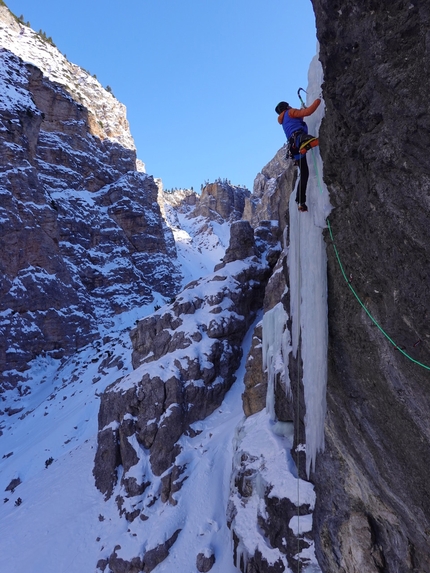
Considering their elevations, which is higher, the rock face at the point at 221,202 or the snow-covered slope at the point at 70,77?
the snow-covered slope at the point at 70,77

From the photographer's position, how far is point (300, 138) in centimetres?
527

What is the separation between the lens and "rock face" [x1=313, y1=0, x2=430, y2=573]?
336 centimetres

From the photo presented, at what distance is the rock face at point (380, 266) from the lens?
336cm

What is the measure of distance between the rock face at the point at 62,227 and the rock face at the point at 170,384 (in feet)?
61.3

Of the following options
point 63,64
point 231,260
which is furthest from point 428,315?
point 63,64

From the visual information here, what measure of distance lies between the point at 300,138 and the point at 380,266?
7.83ft

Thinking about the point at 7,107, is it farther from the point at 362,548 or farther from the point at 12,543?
the point at 362,548

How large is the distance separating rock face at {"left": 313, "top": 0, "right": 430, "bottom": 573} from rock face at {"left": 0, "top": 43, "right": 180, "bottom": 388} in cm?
3228

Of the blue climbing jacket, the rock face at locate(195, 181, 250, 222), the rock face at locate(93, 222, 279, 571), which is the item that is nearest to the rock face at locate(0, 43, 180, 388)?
the rock face at locate(93, 222, 279, 571)

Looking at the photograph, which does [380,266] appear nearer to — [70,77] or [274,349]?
[274,349]

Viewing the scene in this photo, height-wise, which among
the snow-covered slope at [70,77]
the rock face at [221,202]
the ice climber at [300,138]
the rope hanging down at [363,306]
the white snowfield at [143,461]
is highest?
the snow-covered slope at [70,77]

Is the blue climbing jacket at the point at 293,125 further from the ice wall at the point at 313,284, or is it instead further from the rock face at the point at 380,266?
the rock face at the point at 380,266

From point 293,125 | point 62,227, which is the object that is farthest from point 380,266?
point 62,227

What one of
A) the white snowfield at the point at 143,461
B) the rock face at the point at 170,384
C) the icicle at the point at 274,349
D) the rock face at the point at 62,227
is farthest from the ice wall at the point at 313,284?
the rock face at the point at 62,227
